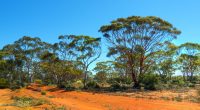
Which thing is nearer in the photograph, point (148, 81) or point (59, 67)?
point (148, 81)

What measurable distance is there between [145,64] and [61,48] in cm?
1074

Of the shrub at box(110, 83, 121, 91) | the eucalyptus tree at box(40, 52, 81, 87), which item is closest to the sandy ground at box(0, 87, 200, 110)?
the shrub at box(110, 83, 121, 91)

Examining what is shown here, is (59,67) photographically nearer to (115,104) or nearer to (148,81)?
(148,81)

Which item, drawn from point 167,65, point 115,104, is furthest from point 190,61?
point 115,104

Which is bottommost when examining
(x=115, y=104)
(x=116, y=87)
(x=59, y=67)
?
(x=115, y=104)

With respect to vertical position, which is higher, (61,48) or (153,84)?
(61,48)

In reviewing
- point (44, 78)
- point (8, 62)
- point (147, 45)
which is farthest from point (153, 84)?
point (44, 78)

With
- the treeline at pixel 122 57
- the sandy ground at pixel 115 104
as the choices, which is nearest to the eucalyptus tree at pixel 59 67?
the treeline at pixel 122 57

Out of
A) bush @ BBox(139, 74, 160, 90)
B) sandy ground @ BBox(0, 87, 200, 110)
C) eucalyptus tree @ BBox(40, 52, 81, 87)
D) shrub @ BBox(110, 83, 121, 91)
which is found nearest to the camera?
sandy ground @ BBox(0, 87, 200, 110)

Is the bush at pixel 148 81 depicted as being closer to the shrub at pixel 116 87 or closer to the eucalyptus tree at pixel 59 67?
the shrub at pixel 116 87

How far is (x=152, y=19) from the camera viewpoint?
105ft

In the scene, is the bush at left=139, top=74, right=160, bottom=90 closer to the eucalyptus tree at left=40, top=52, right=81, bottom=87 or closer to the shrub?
the shrub

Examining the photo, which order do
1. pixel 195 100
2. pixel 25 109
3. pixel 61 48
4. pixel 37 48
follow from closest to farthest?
1. pixel 25 109
2. pixel 195 100
3. pixel 61 48
4. pixel 37 48

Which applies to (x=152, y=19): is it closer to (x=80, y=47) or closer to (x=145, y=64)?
(x=145, y=64)
